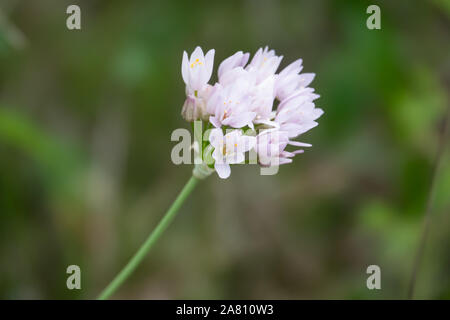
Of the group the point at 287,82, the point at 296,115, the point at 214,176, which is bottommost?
the point at 214,176

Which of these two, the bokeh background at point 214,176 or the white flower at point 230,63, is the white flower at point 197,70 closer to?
the white flower at point 230,63

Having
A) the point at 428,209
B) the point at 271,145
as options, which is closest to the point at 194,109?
the point at 271,145

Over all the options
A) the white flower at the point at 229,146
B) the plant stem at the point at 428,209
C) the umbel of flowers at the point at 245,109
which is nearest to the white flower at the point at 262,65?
the umbel of flowers at the point at 245,109

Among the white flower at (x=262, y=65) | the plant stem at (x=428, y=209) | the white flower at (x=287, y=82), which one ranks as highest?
the white flower at (x=262, y=65)

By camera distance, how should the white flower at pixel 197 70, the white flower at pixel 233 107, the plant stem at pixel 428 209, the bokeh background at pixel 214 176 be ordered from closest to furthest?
1. the white flower at pixel 233 107
2. the white flower at pixel 197 70
3. the plant stem at pixel 428 209
4. the bokeh background at pixel 214 176

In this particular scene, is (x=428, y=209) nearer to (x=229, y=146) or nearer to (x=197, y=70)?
(x=229, y=146)
